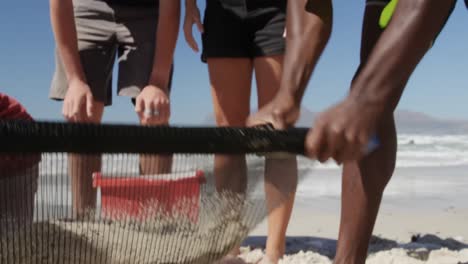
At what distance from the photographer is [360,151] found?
1.50 metres

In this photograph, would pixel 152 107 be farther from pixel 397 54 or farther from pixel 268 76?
pixel 397 54

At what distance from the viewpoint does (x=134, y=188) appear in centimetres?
172

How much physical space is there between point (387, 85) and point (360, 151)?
181 millimetres

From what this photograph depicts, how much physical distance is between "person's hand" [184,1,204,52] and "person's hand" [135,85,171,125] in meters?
0.88

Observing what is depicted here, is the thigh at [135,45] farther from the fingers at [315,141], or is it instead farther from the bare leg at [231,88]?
the fingers at [315,141]

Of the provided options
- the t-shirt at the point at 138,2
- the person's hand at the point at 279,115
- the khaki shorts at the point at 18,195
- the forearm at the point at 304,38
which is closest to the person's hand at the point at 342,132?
the person's hand at the point at 279,115

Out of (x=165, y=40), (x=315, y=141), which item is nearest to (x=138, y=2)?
(x=165, y=40)

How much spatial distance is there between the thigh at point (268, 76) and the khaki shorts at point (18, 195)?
161 centimetres

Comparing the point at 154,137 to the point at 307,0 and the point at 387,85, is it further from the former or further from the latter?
the point at 307,0

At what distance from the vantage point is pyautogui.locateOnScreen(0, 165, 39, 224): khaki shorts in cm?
154

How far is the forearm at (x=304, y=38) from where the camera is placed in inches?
78.3

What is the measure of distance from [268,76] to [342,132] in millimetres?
1641

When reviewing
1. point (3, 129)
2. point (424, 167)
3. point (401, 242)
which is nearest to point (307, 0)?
point (3, 129)

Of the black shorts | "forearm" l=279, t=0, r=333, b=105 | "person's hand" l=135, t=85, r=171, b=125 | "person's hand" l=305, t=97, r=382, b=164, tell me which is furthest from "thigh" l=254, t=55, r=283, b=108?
"person's hand" l=305, t=97, r=382, b=164
